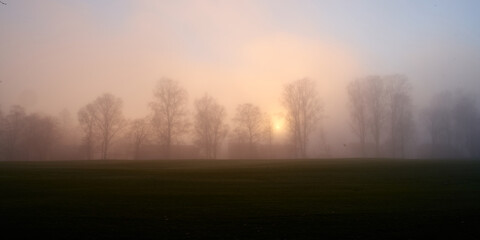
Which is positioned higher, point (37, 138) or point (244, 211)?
point (37, 138)

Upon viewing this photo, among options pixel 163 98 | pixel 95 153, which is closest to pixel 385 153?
pixel 163 98

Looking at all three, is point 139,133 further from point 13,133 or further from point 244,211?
point 244,211

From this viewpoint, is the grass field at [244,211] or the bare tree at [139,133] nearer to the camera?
the grass field at [244,211]

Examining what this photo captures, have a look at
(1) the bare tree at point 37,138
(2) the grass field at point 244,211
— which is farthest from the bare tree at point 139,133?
(2) the grass field at point 244,211

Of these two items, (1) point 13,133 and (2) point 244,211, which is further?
(1) point 13,133

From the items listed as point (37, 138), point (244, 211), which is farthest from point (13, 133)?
point (244, 211)

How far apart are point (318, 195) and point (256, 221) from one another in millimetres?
8911

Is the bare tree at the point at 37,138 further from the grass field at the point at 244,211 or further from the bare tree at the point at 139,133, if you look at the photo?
the grass field at the point at 244,211

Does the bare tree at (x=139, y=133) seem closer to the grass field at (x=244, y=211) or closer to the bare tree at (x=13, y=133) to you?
the bare tree at (x=13, y=133)

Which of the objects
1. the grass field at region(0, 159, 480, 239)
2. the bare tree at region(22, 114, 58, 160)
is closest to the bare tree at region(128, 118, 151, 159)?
the bare tree at region(22, 114, 58, 160)

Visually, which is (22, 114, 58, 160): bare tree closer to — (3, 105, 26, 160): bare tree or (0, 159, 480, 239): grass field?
(3, 105, 26, 160): bare tree

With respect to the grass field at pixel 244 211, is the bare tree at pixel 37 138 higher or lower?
higher

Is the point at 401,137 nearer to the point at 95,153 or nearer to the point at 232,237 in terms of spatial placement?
the point at 95,153

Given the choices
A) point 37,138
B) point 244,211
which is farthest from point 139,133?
point 244,211
